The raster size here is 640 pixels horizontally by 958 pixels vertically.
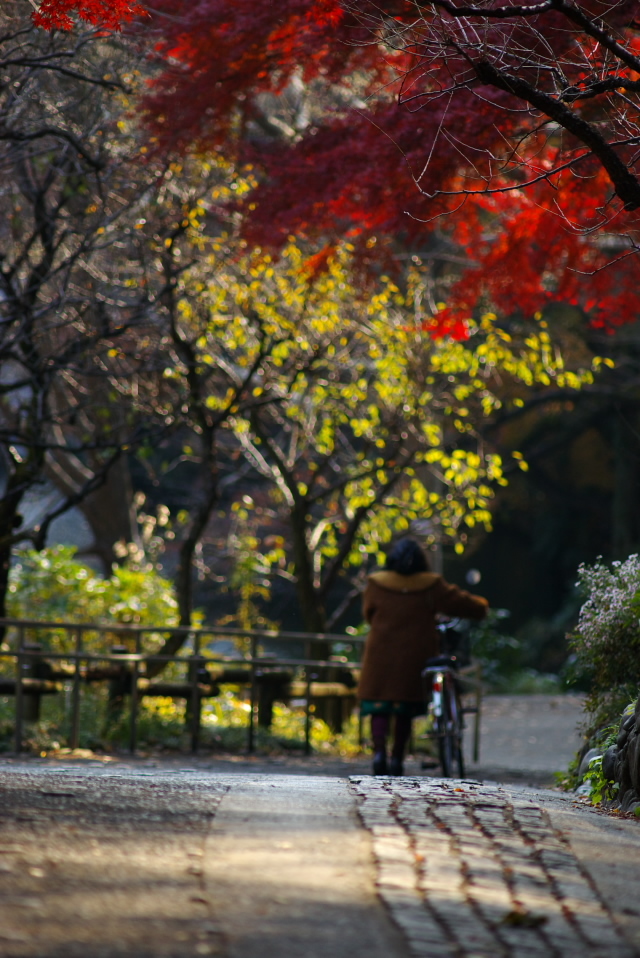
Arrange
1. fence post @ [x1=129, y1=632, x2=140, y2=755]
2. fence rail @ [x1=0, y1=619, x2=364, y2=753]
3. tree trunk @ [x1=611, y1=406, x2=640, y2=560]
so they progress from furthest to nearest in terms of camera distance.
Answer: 1. tree trunk @ [x1=611, y1=406, x2=640, y2=560]
2. fence post @ [x1=129, y1=632, x2=140, y2=755]
3. fence rail @ [x1=0, y1=619, x2=364, y2=753]

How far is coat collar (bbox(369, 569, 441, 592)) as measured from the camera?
7.68m

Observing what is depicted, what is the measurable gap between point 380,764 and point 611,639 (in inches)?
76.9

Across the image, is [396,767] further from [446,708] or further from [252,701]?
[252,701]

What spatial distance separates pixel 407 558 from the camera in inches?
303

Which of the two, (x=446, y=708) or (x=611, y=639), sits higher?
(x=611, y=639)

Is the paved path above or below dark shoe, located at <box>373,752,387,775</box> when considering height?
above

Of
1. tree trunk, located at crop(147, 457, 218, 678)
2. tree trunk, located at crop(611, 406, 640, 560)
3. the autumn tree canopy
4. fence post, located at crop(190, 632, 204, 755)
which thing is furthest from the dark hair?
tree trunk, located at crop(611, 406, 640, 560)

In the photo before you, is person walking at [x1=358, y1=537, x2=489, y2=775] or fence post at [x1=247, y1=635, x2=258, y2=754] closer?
person walking at [x1=358, y1=537, x2=489, y2=775]

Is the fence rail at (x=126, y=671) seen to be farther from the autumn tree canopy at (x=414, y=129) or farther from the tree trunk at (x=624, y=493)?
the tree trunk at (x=624, y=493)

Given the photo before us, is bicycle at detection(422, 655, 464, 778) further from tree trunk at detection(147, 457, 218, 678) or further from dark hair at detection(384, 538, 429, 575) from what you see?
tree trunk at detection(147, 457, 218, 678)

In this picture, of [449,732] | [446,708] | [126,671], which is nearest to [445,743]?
[449,732]

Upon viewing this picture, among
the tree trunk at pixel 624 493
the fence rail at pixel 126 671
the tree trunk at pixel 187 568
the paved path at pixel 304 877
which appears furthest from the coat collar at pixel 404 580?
the tree trunk at pixel 624 493

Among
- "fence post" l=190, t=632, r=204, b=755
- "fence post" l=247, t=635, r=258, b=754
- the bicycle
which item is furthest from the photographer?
"fence post" l=247, t=635, r=258, b=754

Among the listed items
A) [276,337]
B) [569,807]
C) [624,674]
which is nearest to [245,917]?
[569,807]
